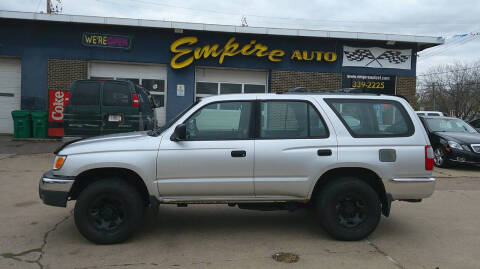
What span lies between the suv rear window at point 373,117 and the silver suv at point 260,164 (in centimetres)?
1

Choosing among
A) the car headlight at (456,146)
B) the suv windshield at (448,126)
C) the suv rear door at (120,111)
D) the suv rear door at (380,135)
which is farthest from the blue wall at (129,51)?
the suv rear door at (380,135)

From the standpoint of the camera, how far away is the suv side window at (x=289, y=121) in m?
4.71

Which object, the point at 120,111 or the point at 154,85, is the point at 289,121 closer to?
the point at 120,111

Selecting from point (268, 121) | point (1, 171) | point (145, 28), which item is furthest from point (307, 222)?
point (145, 28)

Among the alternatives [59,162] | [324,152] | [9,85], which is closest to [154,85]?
[9,85]

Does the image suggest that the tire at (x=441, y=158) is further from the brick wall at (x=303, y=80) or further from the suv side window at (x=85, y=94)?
the suv side window at (x=85, y=94)

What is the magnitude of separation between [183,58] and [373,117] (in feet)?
40.9

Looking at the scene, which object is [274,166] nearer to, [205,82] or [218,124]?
[218,124]

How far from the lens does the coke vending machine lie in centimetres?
1377

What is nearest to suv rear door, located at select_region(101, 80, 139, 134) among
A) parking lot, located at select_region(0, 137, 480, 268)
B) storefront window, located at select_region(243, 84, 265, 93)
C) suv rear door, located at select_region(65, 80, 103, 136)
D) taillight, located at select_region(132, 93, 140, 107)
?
taillight, located at select_region(132, 93, 140, 107)

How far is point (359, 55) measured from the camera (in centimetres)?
1731

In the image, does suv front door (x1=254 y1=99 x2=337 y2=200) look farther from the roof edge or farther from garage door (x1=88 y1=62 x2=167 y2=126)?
garage door (x1=88 y1=62 x2=167 y2=126)

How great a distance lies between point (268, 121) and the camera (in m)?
4.75

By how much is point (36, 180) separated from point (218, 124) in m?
5.34
